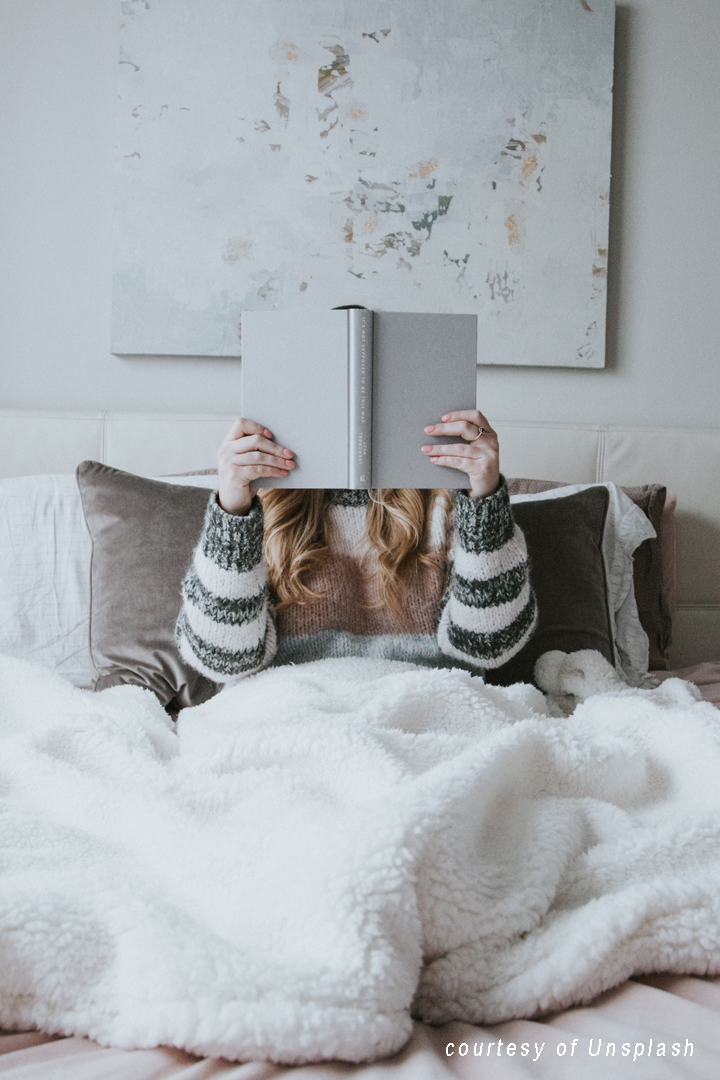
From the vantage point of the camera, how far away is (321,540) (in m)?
1.14

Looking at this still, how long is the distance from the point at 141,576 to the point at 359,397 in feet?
1.54

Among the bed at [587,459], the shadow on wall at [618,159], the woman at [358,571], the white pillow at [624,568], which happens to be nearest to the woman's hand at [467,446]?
the woman at [358,571]

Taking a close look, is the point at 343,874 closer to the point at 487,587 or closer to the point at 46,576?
the point at 487,587

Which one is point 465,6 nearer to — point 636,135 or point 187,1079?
point 636,135

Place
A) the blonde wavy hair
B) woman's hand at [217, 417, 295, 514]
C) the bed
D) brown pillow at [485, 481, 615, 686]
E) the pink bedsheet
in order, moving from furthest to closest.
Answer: the bed < brown pillow at [485, 481, 615, 686] < the blonde wavy hair < woman's hand at [217, 417, 295, 514] < the pink bedsheet

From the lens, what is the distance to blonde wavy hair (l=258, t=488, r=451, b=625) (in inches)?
43.4

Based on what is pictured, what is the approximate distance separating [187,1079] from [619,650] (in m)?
1.13

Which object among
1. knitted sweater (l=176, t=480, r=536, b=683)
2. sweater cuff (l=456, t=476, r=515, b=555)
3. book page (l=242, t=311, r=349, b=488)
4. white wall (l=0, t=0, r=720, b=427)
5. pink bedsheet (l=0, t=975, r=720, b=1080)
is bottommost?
pink bedsheet (l=0, t=975, r=720, b=1080)

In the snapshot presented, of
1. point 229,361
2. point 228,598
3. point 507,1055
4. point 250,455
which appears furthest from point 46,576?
point 507,1055

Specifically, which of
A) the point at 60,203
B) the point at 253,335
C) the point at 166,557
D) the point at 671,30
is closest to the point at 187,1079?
the point at 253,335

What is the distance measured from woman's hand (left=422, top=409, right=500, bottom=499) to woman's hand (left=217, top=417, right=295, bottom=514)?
0.18 metres

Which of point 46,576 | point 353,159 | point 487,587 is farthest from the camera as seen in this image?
point 353,159

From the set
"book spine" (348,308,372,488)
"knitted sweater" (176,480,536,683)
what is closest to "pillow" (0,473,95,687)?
"knitted sweater" (176,480,536,683)

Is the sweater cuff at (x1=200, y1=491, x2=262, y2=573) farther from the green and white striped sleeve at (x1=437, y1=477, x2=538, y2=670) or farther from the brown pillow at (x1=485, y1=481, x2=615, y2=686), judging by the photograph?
the brown pillow at (x1=485, y1=481, x2=615, y2=686)
